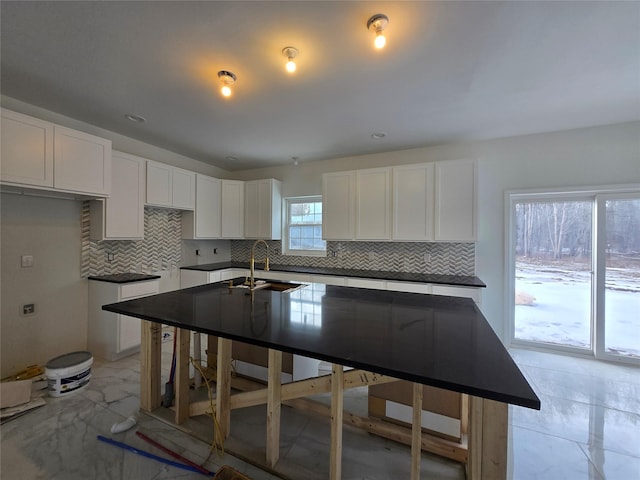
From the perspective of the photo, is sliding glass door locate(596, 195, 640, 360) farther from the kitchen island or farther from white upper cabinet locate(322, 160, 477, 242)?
the kitchen island

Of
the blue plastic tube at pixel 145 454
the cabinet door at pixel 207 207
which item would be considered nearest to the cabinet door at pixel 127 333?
the blue plastic tube at pixel 145 454

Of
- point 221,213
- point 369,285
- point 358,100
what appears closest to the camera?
point 358,100

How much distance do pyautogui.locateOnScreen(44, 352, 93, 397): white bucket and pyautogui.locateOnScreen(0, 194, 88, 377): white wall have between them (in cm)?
62

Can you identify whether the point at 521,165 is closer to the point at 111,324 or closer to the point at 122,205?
the point at 122,205

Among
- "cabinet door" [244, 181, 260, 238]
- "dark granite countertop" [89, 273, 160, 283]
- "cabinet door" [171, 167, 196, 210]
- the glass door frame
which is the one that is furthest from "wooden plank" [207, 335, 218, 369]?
the glass door frame

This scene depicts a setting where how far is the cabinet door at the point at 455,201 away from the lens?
304 cm

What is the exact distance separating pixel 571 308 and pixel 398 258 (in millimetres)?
2131

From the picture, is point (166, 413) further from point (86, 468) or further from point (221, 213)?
point (221, 213)

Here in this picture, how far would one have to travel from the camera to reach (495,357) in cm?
100

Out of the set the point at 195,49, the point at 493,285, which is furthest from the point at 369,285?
the point at 195,49

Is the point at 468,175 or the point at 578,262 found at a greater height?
the point at 468,175

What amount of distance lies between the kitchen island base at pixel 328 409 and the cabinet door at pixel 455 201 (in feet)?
A: 7.09

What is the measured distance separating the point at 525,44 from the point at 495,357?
6.38 feet

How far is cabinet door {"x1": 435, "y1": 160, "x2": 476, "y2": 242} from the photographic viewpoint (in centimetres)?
304
